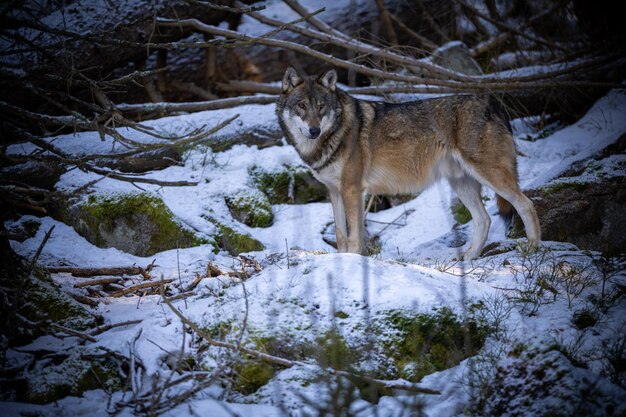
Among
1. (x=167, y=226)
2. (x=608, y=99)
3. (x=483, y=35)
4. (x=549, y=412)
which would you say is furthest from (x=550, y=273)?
(x=483, y=35)

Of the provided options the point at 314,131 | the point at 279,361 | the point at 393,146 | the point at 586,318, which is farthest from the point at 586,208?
the point at 279,361

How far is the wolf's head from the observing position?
539 centimetres

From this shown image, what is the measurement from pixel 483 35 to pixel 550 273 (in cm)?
706

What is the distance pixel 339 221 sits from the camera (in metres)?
5.74

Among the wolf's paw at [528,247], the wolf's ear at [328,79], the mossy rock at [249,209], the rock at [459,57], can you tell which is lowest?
the wolf's paw at [528,247]

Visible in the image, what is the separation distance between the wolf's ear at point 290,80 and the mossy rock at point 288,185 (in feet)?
5.60

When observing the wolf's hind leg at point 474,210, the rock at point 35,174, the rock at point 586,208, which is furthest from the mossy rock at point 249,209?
the rock at point 586,208

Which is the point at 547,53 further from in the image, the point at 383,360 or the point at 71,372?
the point at 71,372

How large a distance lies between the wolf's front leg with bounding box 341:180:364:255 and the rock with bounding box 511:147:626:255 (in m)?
1.93

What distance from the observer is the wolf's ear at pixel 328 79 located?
5582mm

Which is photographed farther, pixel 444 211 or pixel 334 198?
pixel 444 211

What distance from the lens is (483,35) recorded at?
388 inches

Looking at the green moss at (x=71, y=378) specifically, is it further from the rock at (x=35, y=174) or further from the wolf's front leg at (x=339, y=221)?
the rock at (x=35, y=174)

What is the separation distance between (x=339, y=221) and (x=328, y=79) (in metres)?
1.61
